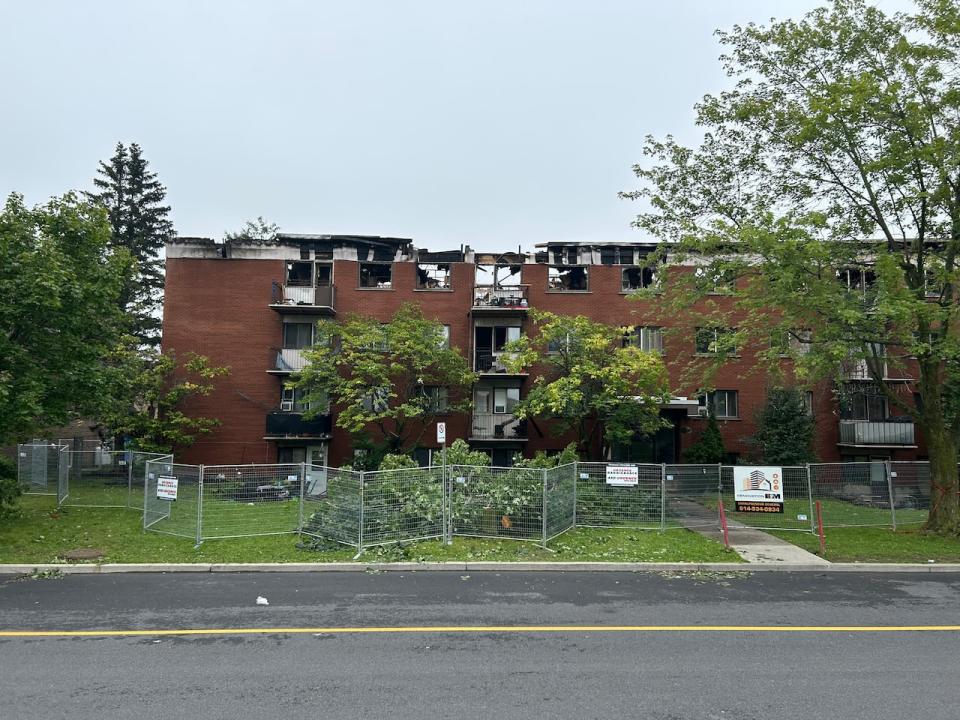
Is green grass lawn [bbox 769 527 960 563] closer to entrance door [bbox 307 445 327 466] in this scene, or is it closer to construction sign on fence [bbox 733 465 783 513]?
construction sign on fence [bbox 733 465 783 513]

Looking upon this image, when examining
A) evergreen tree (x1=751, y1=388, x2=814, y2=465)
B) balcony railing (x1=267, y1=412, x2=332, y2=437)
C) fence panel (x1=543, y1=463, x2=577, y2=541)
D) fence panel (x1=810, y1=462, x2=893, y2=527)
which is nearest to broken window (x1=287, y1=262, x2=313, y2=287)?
balcony railing (x1=267, y1=412, x2=332, y2=437)

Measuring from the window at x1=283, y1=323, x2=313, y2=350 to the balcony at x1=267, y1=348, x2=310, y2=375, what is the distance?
834mm

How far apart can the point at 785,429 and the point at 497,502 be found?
17.3 metres

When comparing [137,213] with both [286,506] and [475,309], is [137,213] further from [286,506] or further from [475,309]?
[286,506]

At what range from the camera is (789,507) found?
15.2 metres

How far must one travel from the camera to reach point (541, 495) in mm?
13312

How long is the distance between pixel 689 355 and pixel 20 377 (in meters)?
24.0

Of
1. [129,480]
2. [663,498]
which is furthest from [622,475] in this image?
[129,480]

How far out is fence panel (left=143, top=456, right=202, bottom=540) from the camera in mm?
13672

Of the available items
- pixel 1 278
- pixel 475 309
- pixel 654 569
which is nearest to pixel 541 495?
pixel 654 569

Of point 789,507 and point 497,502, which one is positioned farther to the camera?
point 789,507

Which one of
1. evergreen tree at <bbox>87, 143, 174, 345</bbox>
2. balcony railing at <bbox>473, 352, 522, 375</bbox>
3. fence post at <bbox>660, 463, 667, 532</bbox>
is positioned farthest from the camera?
evergreen tree at <bbox>87, 143, 174, 345</bbox>

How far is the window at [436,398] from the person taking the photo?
25.6 m

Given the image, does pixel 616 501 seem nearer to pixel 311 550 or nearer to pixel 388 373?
pixel 311 550
